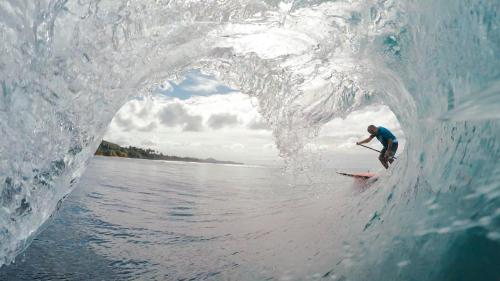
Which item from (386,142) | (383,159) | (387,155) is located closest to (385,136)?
(386,142)

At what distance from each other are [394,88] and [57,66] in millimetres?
4753

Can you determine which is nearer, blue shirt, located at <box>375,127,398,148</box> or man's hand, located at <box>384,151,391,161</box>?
man's hand, located at <box>384,151,391,161</box>

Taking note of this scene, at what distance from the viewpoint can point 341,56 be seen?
5246 mm

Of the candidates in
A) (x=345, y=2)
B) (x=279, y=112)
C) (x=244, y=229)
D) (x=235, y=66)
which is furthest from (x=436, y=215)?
(x=279, y=112)

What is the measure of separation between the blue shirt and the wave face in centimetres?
461

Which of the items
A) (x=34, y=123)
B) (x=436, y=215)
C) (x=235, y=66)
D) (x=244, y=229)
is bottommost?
(x=244, y=229)

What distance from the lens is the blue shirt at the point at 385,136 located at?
31.3ft

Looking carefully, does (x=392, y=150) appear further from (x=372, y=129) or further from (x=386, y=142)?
(x=372, y=129)

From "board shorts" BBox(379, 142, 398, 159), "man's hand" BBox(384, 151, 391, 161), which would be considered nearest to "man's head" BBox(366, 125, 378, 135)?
"board shorts" BBox(379, 142, 398, 159)

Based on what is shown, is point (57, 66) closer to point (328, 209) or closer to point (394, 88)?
point (394, 88)

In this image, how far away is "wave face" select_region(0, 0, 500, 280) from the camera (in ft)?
8.59

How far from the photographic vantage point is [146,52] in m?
4.38

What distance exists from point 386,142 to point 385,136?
177 millimetres

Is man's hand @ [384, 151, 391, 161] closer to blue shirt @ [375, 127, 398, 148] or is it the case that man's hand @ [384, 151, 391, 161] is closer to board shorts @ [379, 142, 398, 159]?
board shorts @ [379, 142, 398, 159]
